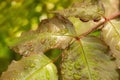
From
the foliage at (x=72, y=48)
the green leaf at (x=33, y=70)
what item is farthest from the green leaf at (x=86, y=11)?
the green leaf at (x=33, y=70)

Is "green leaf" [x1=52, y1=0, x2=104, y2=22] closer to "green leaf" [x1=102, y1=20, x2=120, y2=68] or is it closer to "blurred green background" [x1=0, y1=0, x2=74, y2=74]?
"green leaf" [x1=102, y1=20, x2=120, y2=68]

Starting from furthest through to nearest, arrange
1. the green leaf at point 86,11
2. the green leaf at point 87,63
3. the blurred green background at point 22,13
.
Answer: the blurred green background at point 22,13 < the green leaf at point 86,11 < the green leaf at point 87,63

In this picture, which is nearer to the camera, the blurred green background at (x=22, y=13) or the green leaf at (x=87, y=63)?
the green leaf at (x=87, y=63)

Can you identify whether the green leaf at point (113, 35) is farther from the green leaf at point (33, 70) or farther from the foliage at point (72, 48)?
the green leaf at point (33, 70)

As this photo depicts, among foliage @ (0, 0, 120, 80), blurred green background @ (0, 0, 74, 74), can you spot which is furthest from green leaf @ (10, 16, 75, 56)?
blurred green background @ (0, 0, 74, 74)

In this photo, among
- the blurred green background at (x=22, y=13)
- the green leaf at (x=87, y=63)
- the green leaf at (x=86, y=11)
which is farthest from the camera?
the blurred green background at (x=22, y=13)

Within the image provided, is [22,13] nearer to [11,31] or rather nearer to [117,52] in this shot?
[11,31]
